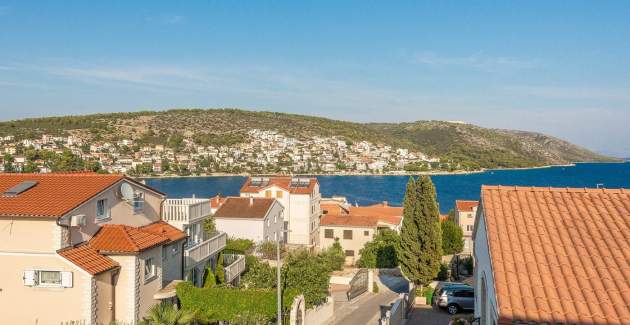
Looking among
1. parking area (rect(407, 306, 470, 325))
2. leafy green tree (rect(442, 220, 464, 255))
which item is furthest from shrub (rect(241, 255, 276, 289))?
leafy green tree (rect(442, 220, 464, 255))

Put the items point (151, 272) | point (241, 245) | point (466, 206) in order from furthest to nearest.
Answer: point (466, 206), point (241, 245), point (151, 272)

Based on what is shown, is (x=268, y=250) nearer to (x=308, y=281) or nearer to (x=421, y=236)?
(x=421, y=236)

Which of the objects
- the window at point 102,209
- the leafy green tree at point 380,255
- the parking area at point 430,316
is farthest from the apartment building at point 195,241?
the leafy green tree at point 380,255

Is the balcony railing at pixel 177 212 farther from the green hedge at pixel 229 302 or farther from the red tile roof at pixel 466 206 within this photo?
the red tile roof at pixel 466 206

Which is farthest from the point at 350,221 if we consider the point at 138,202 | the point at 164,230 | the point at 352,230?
the point at 138,202

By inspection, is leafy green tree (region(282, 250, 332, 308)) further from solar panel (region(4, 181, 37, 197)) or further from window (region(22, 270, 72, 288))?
solar panel (region(4, 181, 37, 197))

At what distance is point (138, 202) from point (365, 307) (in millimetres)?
13284

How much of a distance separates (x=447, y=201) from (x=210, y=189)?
7222cm

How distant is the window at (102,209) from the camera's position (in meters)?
19.4

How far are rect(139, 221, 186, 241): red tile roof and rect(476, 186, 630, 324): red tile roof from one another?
1433cm

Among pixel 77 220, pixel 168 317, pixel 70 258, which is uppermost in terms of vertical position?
pixel 77 220

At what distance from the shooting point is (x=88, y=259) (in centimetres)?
1723

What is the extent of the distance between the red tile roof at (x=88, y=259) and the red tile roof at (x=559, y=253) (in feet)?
41.2

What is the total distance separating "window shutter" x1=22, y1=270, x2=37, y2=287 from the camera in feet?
56.5
